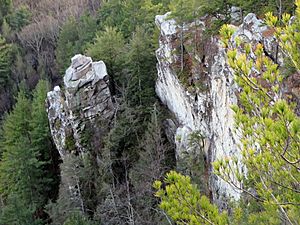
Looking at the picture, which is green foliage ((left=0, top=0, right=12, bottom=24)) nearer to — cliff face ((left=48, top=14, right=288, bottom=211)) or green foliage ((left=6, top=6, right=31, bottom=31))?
green foliage ((left=6, top=6, right=31, bottom=31))

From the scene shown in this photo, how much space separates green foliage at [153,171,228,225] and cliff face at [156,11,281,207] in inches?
283

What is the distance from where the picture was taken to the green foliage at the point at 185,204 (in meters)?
4.23

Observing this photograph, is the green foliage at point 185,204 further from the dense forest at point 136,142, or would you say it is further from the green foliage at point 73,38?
the green foliage at point 73,38

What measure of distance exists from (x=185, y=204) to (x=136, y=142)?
16702mm

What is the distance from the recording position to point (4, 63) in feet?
116

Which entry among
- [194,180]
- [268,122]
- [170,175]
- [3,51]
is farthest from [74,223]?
[3,51]

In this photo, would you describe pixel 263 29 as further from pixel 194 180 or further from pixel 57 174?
pixel 57 174

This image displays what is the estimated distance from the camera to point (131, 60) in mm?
21156

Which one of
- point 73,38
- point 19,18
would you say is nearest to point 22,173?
point 73,38

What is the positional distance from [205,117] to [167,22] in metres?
5.92

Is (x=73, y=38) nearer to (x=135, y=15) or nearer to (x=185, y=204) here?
(x=135, y=15)

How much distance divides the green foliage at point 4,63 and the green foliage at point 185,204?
34.0 meters

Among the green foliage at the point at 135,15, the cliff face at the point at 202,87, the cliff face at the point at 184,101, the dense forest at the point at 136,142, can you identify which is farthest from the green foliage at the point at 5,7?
the cliff face at the point at 202,87

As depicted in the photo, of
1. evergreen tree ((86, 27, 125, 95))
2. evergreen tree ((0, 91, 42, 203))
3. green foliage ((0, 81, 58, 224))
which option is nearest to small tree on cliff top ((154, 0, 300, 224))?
green foliage ((0, 81, 58, 224))
